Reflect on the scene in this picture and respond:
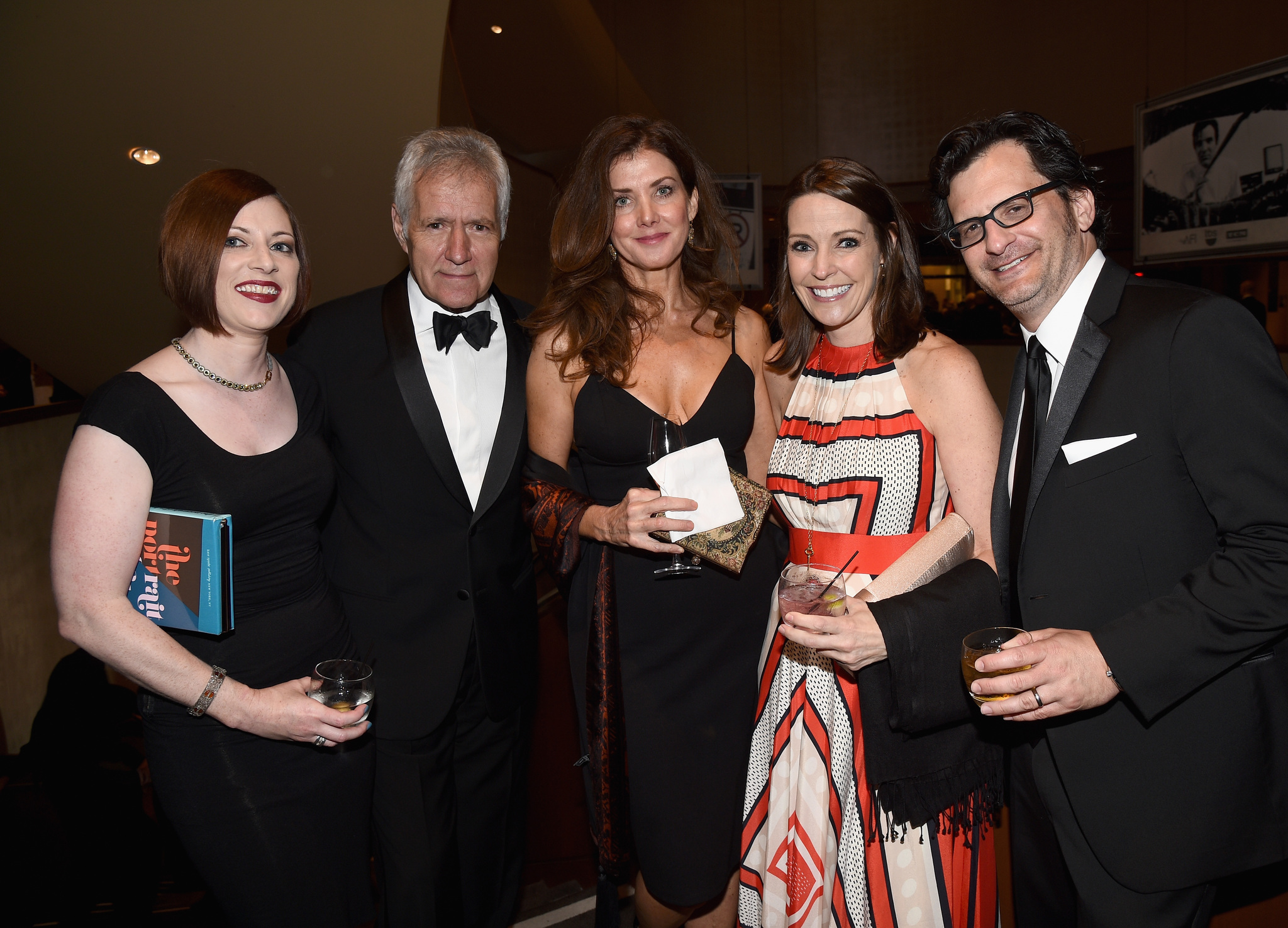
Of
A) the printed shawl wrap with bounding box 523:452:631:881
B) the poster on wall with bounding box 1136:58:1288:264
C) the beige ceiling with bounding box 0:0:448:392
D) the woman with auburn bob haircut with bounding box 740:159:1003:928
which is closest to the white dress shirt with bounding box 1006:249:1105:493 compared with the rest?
the woman with auburn bob haircut with bounding box 740:159:1003:928

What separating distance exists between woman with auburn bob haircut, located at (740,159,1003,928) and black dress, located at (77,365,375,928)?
106 cm

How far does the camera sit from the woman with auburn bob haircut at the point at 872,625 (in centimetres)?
185

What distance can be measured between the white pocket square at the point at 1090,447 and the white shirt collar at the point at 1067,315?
189 millimetres

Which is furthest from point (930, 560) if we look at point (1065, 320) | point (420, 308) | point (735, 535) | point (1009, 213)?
point (420, 308)

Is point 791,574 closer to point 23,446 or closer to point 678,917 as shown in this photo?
point 678,917

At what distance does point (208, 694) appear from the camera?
5.86ft

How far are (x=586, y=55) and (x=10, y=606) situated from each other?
634 centimetres

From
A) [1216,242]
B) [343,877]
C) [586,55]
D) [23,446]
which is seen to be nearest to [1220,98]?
[1216,242]

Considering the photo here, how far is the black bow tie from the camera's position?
2.32 meters

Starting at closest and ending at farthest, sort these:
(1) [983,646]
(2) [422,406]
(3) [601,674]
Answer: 1. (1) [983,646]
2. (2) [422,406]
3. (3) [601,674]

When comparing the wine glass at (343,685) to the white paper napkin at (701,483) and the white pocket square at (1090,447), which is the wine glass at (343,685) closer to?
the white paper napkin at (701,483)

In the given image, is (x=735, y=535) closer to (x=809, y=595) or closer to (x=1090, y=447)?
(x=809, y=595)

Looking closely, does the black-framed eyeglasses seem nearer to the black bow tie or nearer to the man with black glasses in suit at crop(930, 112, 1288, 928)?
the man with black glasses in suit at crop(930, 112, 1288, 928)

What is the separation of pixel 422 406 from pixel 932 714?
1475 mm
